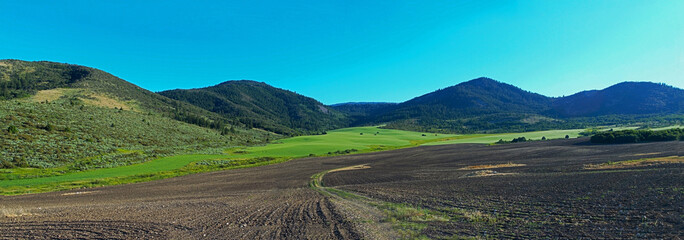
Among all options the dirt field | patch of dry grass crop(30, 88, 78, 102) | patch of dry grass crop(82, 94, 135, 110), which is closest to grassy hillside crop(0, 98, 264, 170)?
patch of dry grass crop(30, 88, 78, 102)

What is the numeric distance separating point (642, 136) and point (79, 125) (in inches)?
4629

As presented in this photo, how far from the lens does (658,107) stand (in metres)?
190

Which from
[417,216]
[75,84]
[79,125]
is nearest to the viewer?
[417,216]

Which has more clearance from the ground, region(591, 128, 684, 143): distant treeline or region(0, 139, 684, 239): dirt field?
region(591, 128, 684, 143): distant treeline

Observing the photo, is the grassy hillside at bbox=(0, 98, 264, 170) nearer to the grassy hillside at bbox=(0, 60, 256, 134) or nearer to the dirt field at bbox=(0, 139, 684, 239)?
the grassy hillside at bbox=(0, 60, 256, 134)

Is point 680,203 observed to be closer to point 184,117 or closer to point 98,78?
point 184,117

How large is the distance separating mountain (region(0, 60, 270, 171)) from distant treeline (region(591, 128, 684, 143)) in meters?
91.6

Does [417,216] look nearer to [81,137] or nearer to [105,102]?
[81,137]

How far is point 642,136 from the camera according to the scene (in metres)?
58.2

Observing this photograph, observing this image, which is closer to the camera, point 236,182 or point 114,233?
point 114,233

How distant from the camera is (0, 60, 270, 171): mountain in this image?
4697 centimetres

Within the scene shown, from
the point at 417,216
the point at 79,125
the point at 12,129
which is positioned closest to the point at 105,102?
the point at 79,125

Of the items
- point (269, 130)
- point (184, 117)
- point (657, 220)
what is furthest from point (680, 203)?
point (269, 130)

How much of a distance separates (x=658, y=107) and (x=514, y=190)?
259 meters
